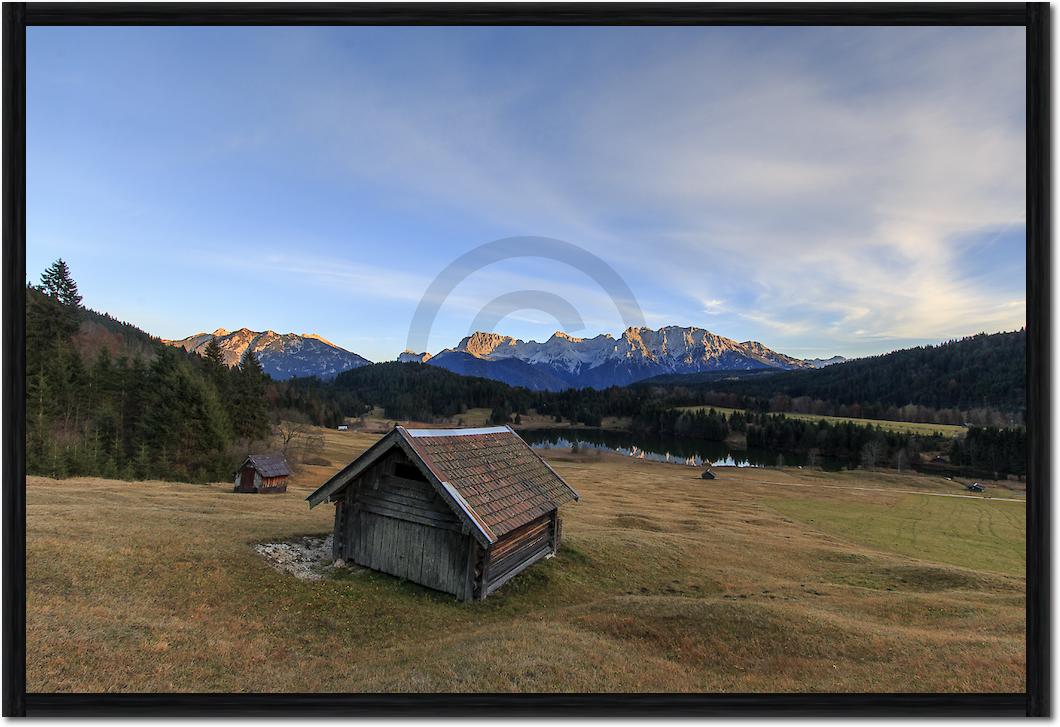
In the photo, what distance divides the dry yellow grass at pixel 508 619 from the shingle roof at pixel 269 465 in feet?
45.1

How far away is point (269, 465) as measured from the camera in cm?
3403

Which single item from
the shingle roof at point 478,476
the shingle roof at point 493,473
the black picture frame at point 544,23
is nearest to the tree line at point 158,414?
the black picture frame at point 544,23

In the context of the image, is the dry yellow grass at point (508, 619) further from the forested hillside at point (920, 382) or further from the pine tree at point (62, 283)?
Answer: the forested hillside at point (920, 382)

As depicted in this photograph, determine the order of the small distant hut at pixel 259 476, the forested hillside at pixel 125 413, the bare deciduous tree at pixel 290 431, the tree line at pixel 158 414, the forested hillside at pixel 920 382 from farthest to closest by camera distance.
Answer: the forested hillside at pixel 920 382 < the bare deciduous tree at pixel 290 431 < the forested hillside at pixel 125 413 < the tree line at pixel 158 414 < the small distant hut at pixel 259 476

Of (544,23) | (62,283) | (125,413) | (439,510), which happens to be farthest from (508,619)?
(62,283)

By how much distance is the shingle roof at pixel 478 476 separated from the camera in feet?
34.5

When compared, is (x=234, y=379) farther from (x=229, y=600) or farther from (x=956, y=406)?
(x=956, y=406)

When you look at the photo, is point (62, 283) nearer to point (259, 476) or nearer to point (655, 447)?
point (259, 476)

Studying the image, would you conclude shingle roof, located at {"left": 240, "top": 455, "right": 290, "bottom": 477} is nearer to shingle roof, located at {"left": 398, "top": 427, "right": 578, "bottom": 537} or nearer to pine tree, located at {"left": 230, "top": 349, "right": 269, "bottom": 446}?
pine tree, located at {"left": 230, "top": 349, "right": 269, "bottom": 446}

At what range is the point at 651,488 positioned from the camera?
154 feet

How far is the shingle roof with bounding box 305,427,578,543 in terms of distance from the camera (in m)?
10.5

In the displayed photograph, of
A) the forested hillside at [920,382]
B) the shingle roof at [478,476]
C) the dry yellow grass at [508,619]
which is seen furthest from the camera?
the forested hillside at [920,382]

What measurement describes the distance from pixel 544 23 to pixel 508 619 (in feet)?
39.6

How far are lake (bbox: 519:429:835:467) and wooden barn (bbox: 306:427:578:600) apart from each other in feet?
254
